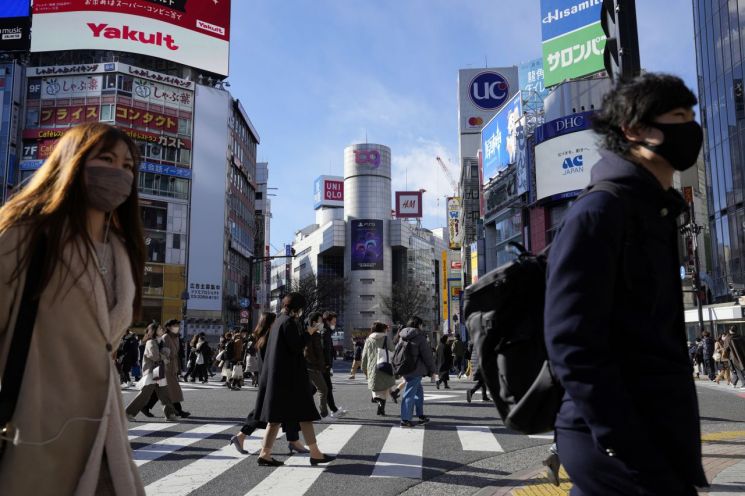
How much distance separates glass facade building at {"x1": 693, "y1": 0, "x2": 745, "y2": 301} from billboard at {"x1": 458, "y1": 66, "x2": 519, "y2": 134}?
1465 inches

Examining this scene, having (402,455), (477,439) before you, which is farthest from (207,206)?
(402,455)

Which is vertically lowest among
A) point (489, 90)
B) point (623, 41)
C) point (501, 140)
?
point (623, 41)

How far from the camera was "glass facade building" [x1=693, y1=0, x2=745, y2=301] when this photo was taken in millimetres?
35219

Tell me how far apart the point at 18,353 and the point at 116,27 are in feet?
196

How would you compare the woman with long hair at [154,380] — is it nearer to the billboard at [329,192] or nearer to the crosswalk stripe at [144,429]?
the crosswalk stripe at [144,429]

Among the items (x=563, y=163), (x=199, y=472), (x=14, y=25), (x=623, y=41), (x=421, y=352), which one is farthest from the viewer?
(x=14, y=25)

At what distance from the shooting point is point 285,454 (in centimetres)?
753

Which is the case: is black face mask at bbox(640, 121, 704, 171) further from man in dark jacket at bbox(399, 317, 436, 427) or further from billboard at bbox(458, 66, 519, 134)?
billboard at bbox(458, 66, 519, 134)

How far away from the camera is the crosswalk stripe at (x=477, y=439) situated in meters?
8.04

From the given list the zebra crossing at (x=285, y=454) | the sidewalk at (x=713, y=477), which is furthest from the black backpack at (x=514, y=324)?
the zebra crossing at (x=285, y=454)

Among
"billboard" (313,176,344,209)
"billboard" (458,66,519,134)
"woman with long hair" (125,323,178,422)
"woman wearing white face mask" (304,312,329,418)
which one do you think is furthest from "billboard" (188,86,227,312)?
"billboard" (313,176,344,209)

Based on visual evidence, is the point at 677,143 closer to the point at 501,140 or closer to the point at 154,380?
the point at 154,380

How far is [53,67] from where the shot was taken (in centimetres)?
5462

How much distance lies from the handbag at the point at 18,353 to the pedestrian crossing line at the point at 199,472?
4133mm
